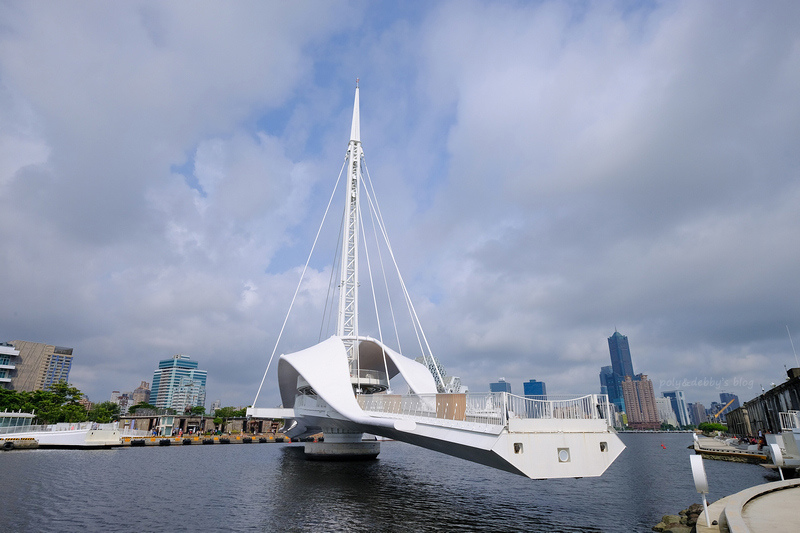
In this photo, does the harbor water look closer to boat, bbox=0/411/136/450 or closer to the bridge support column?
the bridge support column

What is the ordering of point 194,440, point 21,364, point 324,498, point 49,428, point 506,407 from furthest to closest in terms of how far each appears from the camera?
Answer: point 21,364 < point 194,440 < point 49,428 < point 324,498 < point 506,407

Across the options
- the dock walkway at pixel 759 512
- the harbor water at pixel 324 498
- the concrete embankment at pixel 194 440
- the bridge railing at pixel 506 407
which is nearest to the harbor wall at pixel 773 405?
the harbor water at pixel 324 498

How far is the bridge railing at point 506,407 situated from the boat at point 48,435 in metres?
42.5

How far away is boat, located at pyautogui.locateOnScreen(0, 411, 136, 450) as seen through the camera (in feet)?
135

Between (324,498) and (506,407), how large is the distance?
11306 mm

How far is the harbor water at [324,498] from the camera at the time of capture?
14.8 m

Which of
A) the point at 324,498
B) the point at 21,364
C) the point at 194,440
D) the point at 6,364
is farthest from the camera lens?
the point at 21,364

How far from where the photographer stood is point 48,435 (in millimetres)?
42531

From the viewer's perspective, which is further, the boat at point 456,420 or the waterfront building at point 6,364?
the waterfront building at point 6,364

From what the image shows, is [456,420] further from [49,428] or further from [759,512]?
[49,428]

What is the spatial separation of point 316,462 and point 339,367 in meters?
11.6

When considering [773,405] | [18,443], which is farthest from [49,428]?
[773,405]

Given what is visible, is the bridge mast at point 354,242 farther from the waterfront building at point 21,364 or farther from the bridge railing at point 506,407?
the waterfront building at point 21,364

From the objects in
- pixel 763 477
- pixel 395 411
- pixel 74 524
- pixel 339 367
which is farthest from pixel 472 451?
pixel 763 477
